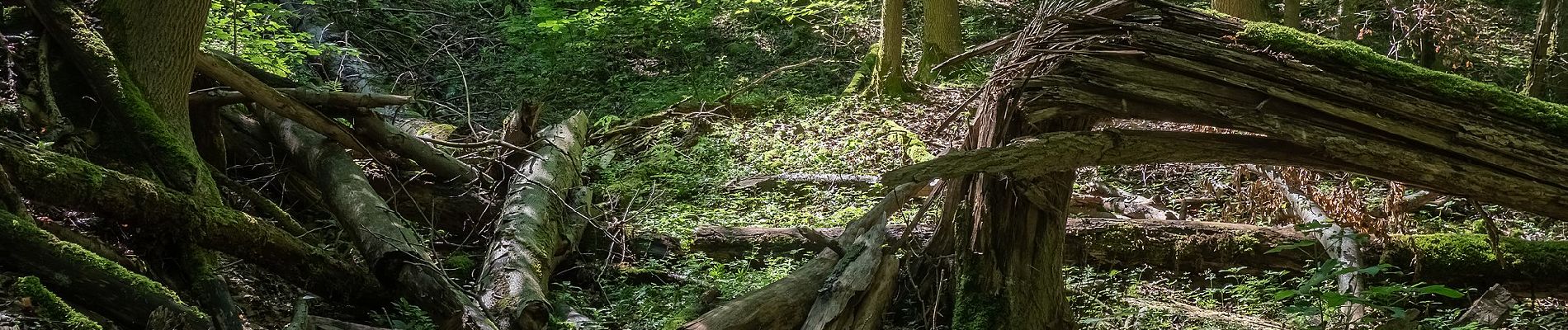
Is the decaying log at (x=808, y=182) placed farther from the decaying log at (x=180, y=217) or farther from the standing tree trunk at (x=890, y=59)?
the decaying log at (x=180, y=217)

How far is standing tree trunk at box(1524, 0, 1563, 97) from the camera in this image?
7406mm

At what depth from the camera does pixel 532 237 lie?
→ 5.73 metres

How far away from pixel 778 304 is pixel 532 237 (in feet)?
5.94

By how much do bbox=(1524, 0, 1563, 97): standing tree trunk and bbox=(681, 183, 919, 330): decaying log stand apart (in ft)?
19.3

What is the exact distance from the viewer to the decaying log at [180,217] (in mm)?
3805

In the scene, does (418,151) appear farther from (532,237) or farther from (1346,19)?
(1346,19)

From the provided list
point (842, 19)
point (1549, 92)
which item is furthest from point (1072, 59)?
point (842, 19)

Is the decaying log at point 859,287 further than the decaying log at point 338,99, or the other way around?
the decaying log at point 338,99

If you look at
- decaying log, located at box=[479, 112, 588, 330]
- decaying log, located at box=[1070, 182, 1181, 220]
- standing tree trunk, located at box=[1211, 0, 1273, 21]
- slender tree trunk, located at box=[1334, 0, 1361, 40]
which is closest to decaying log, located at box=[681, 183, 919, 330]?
decaying log, located at box=[479, 112, 588, 330]

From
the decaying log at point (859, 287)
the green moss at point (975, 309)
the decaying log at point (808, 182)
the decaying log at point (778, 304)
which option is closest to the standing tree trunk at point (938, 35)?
the decaying log at point (808, 182)

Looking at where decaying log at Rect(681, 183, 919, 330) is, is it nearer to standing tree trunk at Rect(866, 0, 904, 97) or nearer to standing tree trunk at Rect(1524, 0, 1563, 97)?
standing tree trunk at Rect(866, 0, 904, 97)

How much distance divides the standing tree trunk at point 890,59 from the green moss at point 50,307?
798 cm

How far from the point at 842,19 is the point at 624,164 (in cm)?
446

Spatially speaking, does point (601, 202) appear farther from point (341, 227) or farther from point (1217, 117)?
point (1217, 117)
